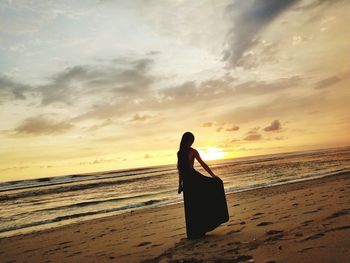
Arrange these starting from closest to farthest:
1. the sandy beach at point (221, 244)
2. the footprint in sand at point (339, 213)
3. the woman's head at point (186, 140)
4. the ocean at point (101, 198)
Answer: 1. the sandy beach at point (221, 244)
2. the footprint in sand at point (339, 213)
3. the woman's head at point (186, 140)
4. the ocean at point (101, 198)

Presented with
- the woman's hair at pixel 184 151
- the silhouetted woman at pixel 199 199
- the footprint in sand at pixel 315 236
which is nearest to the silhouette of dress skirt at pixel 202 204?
the silhouetted woman at pixel 199 199

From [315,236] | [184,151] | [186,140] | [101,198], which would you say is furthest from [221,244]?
[101,198]

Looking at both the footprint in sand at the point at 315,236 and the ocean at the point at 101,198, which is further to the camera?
the ocean at the point at 101,198

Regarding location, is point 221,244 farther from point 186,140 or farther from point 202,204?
point 186,140

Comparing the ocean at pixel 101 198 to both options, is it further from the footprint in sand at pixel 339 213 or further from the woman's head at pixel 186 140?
the footprint in sand at pixel 339 213

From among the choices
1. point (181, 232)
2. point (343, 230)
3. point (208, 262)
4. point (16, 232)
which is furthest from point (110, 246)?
point (16, 232)

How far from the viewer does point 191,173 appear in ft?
21.4

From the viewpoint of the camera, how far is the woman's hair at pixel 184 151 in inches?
252

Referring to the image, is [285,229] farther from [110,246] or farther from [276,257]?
[110,246]

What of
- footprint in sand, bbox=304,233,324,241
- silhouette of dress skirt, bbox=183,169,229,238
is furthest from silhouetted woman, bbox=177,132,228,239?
footprint in sand, bbox=304,233,324,241

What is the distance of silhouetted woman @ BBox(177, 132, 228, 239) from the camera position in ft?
21.2

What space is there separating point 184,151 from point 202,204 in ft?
3.91

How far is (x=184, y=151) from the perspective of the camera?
6.47m

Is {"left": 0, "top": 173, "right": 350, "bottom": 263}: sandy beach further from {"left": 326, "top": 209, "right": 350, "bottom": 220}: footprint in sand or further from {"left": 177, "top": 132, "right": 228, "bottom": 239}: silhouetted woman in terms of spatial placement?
{"left": 177, "top": 132, "right": 228, "bottom": 239}: silhouetted woman
